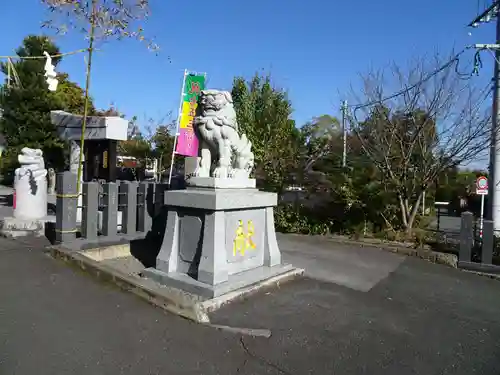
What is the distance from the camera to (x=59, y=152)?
2223 cm

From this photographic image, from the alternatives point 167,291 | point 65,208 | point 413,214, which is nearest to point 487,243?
point 413,214

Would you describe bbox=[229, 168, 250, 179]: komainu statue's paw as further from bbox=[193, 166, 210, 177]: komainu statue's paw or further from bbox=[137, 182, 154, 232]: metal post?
bbox=[137, 182, 154, 232]: metal post

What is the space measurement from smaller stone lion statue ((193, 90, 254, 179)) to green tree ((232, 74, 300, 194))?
548 cm

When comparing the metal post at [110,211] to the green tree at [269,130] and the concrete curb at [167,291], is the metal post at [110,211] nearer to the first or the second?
the concrete curb at [167,291]

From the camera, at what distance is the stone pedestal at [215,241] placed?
4.85 m

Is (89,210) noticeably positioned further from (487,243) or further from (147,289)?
(487,243)

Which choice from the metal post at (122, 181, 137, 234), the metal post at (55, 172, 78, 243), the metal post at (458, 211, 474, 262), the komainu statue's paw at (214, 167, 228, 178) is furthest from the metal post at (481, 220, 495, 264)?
the metal post at (55, 172, 78, 243)

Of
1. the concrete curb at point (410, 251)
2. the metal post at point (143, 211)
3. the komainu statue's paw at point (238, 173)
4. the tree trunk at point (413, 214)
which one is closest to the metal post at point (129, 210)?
the metal post at point (143, 211)

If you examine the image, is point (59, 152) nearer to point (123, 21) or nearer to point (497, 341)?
point (123, 21)

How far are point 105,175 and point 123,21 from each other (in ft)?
18.0

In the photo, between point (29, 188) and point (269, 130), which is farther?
point (269, 130)

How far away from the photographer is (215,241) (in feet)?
16.0

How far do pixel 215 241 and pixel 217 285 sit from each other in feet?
1.85

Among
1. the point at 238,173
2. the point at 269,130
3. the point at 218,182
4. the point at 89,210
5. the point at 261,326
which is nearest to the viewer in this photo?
the point at 261,326
